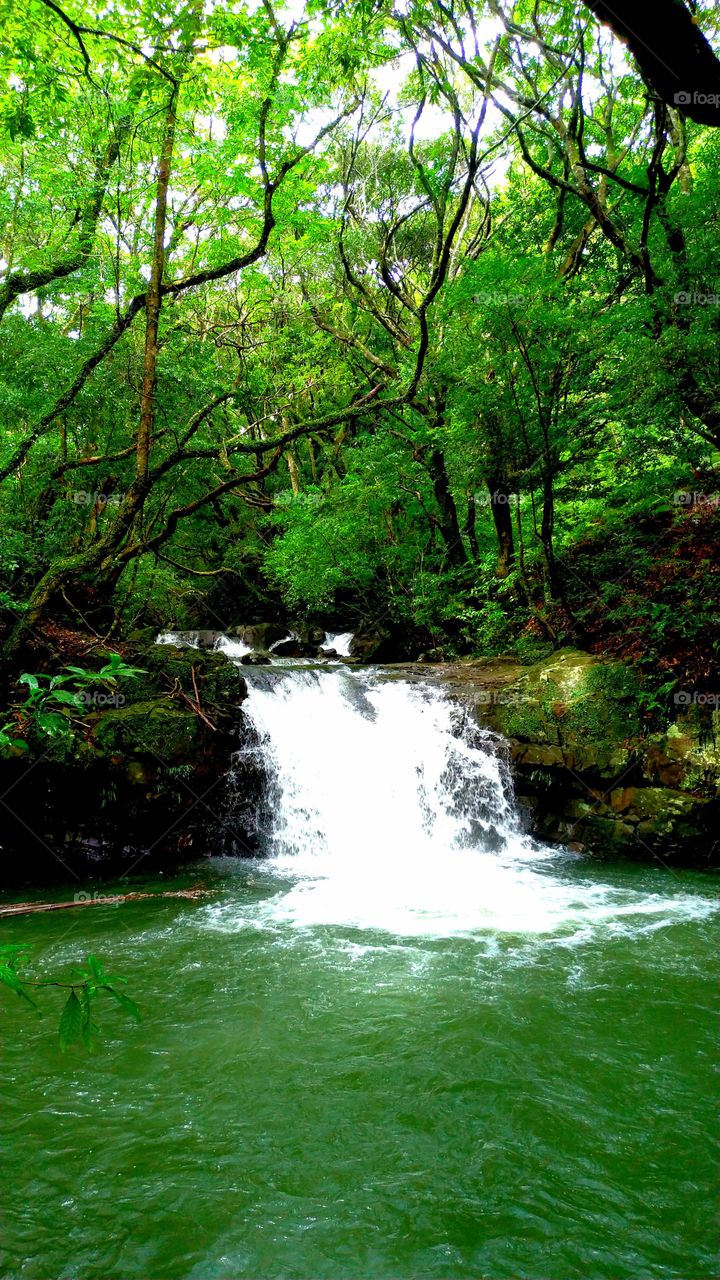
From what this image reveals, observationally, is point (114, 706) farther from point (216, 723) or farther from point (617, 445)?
point (617, 445)

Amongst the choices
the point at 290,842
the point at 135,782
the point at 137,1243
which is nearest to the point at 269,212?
the point at 135,782

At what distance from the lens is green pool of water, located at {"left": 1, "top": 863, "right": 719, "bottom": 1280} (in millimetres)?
2359

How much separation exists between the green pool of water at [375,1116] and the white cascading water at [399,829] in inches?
30.9

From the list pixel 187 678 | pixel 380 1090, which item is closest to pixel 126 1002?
pixel 380 1090

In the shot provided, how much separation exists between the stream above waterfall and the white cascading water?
8 cm

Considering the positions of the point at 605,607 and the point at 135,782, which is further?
the point at 605,607

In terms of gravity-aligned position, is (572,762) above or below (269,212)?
below

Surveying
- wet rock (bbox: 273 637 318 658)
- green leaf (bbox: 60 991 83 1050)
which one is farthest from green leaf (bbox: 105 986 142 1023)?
wet rock (bbox: 273 637 318 658)

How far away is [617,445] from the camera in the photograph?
10.6 meters

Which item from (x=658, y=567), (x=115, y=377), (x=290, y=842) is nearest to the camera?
(x=290, y=842)

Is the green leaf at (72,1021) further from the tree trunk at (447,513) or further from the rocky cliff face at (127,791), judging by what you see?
the tree trunk at (447,513)

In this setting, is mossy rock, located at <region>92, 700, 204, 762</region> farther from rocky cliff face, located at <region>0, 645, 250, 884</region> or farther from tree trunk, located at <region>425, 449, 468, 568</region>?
tree trunk, located at <region>425, 449, 468, 568</region>

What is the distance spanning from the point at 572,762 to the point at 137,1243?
7.08 m

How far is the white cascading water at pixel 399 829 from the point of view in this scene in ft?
19.2
